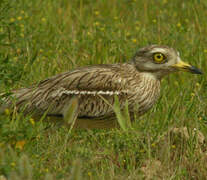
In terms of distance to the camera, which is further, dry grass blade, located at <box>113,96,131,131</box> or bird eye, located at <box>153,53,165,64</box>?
bird eye, located at <box>153,53,165,64</box>

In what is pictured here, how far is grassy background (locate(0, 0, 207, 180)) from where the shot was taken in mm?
4961

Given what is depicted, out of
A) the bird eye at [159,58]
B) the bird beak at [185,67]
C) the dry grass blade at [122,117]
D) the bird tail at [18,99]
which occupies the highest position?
the bird eye at [159,58]

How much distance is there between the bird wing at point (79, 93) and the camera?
6.22m

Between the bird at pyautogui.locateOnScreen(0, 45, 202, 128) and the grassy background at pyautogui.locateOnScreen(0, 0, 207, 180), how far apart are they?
16 centimetres

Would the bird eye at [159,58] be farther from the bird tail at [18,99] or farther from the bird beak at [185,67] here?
the bird tail at [18,99]

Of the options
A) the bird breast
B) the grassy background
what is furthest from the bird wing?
the grassy background

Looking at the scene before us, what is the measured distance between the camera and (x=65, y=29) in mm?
8797

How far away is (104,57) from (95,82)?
1344 millimetres

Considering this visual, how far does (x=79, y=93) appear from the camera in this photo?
627 cm

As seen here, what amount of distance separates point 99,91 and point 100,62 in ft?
4.41

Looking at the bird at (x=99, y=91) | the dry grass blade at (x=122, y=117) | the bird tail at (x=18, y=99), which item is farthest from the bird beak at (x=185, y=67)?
the bird tail at (x=18, y=99)

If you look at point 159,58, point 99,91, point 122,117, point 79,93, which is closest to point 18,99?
point 79,93

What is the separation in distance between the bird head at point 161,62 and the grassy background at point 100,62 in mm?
285

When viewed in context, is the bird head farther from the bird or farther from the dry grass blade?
the dry grass blade
